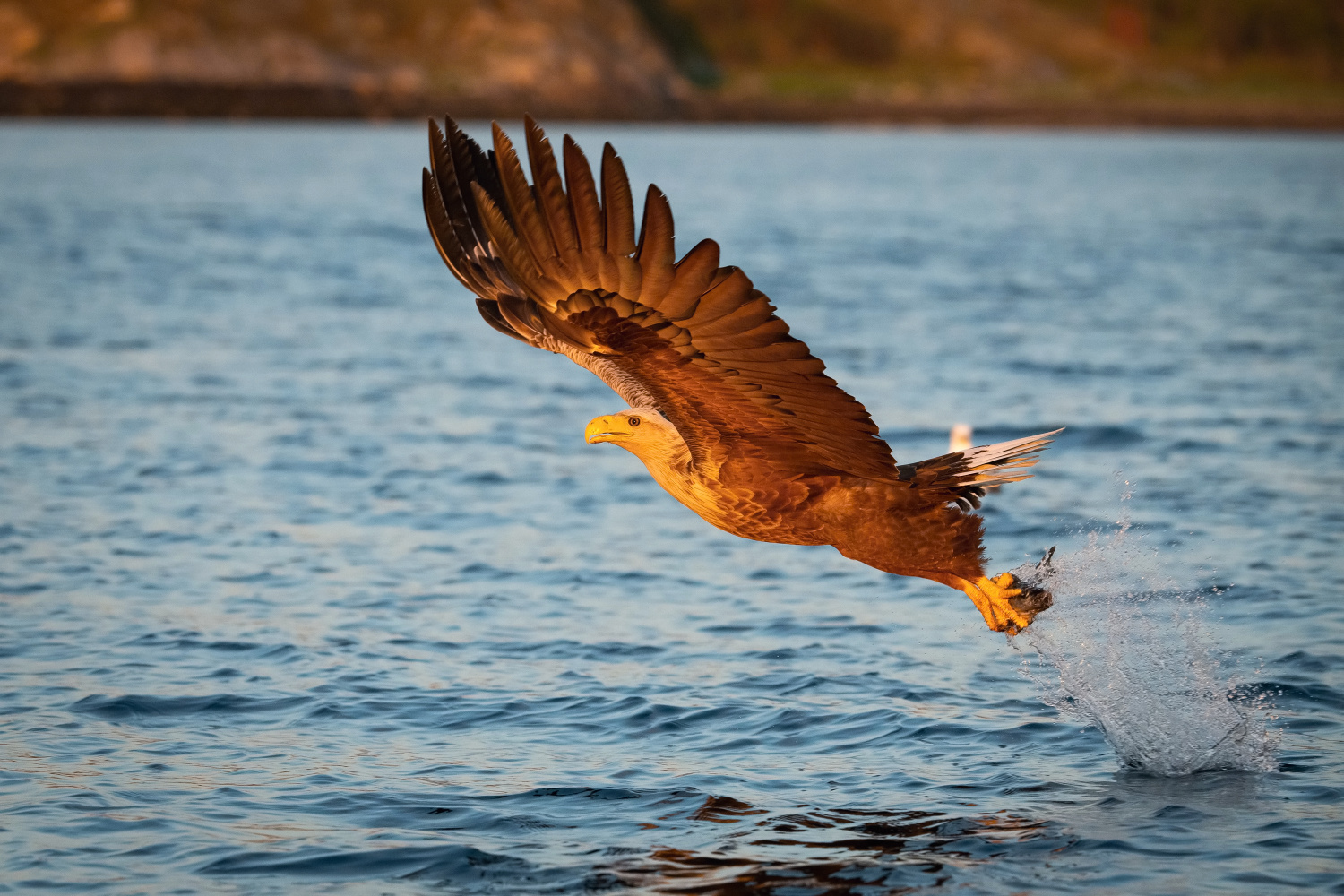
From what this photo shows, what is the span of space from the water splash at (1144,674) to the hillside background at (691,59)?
9081 centimetres

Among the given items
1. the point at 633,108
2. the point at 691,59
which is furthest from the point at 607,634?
the point at 691,59

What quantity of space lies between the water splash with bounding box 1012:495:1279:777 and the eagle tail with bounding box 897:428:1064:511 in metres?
0.73

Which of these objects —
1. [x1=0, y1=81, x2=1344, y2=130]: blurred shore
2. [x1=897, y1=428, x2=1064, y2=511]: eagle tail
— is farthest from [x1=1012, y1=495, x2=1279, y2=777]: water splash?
[x1=0, y1=81, x2=1344, y2=130]: blurred shore

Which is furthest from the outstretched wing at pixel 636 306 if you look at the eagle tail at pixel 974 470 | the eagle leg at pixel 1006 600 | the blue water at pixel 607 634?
the blue water at pixel 607 634

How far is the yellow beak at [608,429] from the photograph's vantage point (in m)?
6.64

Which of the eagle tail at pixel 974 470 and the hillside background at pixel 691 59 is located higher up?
the hillside background at pixel 691 59

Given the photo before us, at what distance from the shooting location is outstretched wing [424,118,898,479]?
221 inches

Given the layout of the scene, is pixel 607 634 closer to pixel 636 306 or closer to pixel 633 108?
pixel 636 306

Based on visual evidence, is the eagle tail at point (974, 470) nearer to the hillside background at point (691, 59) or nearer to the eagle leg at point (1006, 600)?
the eagle leg at point (1006, 600)

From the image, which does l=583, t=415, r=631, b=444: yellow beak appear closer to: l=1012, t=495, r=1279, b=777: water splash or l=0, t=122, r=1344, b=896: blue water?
l=0, t=122, r=1344, b=896: blue water

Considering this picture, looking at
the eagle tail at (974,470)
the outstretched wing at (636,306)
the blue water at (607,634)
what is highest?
the outstretched wing at (636,306)

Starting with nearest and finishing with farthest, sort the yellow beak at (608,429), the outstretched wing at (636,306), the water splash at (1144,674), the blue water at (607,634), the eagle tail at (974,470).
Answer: the outstretched wing at (636,306) → the yellow beak at (608,429) → the blue water at (607,634) → the eagle tail at (974,470) → the water splash at (1144,674)

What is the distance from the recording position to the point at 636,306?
5836mm

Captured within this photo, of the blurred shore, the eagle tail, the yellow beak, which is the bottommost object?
the eagle tail
